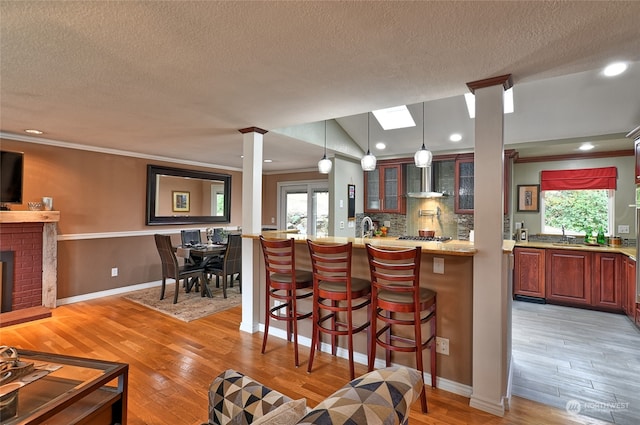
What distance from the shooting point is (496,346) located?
211 centimetres

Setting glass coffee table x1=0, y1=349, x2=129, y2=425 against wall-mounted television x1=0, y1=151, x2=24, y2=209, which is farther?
wall-mounted television x1=0, y1=151, x2=24, y2=209

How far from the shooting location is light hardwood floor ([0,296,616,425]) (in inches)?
82.4

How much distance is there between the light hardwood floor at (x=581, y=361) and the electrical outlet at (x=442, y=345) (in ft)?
1.91

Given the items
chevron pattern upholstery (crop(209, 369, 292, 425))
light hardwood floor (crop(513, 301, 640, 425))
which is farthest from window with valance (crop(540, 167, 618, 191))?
chevron pattern upholstery (crop(209, 369, 292, 425))

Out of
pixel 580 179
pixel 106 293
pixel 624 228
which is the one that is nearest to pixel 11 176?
pixel 106 293

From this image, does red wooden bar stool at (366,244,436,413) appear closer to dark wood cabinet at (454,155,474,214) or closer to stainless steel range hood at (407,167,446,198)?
stainless steel range hood at (407,167,446,198)

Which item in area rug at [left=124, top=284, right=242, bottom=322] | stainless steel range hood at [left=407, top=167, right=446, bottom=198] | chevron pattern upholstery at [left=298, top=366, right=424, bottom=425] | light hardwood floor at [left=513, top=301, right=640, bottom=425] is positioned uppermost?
stainless steel range hood at [left=407, top=167, right=446, bottom=198]

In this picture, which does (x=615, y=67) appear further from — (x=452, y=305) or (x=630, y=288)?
(x=630, y=288)

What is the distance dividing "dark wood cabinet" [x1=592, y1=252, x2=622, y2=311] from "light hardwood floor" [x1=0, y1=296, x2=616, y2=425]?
10.0 ft

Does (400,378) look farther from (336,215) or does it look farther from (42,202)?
(42,202)

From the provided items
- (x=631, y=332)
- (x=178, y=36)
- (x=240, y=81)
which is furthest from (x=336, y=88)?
(x=631, y=332)

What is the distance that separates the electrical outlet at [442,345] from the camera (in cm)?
241

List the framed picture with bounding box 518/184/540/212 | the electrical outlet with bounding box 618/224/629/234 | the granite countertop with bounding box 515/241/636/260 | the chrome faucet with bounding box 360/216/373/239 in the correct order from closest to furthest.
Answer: the granite countertop with bounding box 515/241/636/260, the electrical outlet with bounding box 618/224/629/234, the framed picture with bounding box 518/184/540/212, the chrome faucet with bounding box 360/216/373/239

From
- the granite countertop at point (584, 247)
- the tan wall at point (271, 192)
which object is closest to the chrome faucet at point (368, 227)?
the tan wall at point (271, 192)
